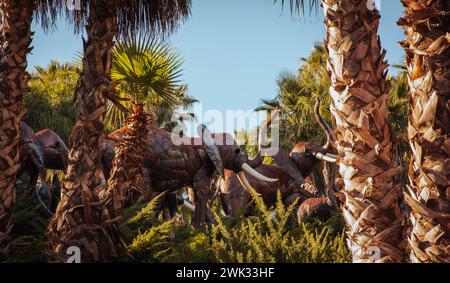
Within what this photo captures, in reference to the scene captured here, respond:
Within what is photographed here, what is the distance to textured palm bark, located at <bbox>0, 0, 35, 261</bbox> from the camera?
6102 millimetres

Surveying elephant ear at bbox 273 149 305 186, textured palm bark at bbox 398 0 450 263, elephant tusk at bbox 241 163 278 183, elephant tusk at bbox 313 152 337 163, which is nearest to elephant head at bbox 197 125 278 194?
elephant tusk at bbox 241 163 278 183

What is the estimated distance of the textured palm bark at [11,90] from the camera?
240 inches

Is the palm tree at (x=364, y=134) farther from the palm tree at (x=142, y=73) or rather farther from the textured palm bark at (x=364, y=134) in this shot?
the palm tree at (x=142, y=73)

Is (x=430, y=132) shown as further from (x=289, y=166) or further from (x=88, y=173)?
(x=289, y=166)

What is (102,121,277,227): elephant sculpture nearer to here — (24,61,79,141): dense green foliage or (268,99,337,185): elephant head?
(268,99,337,185): elephant head

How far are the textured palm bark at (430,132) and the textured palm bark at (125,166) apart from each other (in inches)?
128

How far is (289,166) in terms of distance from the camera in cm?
1275

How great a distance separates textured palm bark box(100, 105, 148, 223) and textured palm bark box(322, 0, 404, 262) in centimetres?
258

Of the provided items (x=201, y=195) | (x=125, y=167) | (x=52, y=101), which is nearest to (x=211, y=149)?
(x=201, y=195)

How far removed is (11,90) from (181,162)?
4.53 m

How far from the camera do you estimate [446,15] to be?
12.0 ft

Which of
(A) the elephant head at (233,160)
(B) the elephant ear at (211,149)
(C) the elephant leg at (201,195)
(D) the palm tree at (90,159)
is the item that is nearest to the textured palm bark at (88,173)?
(D) the palm tree at (90,159)
